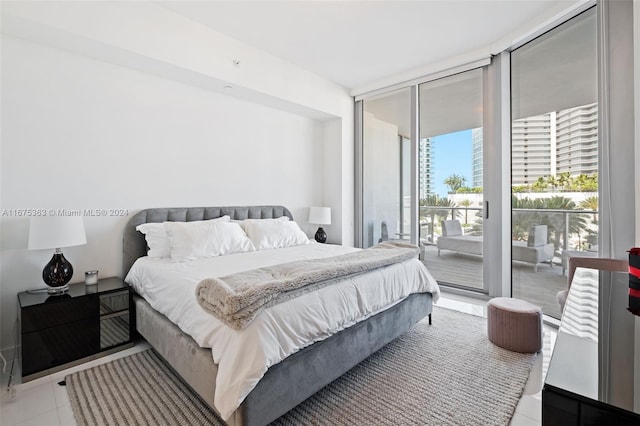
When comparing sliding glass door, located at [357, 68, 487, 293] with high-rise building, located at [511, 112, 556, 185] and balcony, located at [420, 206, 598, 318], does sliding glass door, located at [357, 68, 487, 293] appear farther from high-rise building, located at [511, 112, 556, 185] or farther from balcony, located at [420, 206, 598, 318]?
high-rise building, located at [511, 112, 556, 185]

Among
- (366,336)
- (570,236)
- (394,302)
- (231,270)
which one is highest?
(570,236)

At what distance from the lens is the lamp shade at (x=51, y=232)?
2.15 meters

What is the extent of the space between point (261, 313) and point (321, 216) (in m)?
2.94

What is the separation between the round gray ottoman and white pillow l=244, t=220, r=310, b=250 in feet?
6.84

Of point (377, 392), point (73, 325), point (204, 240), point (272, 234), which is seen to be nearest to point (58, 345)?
point (73, 325)

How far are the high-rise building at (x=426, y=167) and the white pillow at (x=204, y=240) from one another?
246 cm

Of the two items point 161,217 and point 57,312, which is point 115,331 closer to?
point 57,312

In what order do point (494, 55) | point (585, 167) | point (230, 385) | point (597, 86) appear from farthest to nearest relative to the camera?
point (494, 55) → point (585, 167) → point (597, 86) → point (230, 385)

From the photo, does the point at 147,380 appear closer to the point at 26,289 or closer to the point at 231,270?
the point at 231,270

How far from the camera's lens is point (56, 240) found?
2.19m

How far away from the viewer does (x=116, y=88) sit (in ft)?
9.30

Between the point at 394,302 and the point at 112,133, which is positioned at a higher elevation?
the point at 112,133

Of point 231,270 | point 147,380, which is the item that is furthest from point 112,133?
point 147,380

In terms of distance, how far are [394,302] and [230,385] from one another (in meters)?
1.36
